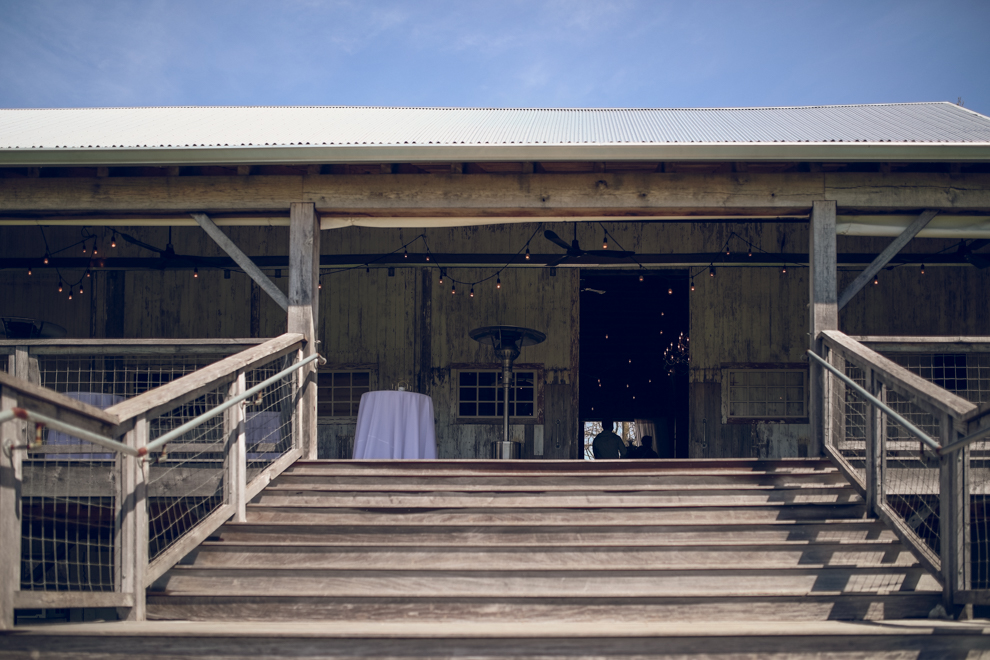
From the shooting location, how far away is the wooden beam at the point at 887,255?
18.6 ft

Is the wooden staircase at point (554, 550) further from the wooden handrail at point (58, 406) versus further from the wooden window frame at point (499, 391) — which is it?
the wooden window frame at point (499, 391)

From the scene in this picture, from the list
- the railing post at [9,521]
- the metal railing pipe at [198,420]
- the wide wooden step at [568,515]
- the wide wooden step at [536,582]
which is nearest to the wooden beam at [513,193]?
the metal railing pipe at [198,420]

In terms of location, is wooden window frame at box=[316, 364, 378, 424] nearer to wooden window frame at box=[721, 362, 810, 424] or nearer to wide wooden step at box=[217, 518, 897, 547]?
wooden window frame at box=[721, 362, 810, 424]

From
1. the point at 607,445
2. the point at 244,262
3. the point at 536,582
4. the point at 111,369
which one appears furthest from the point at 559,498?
the point at 111,369

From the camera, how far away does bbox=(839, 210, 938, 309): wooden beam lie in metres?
5.68

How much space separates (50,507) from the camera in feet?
18.7

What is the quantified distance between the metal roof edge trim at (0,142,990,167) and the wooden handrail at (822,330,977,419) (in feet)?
4.84

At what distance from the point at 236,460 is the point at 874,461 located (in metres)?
3.99

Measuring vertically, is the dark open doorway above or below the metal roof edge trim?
below

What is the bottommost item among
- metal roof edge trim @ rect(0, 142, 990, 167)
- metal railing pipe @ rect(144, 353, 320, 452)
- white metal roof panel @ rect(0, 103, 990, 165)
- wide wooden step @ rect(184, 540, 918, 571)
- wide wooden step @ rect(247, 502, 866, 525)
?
wide wooden step @ rect(184, 540, 918, 571)

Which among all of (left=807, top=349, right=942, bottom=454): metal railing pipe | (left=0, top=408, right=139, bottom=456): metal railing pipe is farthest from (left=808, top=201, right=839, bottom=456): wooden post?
(left=0, top=408, right=139, bottom=456): metal railing pipe

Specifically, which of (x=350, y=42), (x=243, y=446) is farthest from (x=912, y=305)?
(x=350, y=42)

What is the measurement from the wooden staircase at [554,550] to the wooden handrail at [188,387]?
89 centimetres

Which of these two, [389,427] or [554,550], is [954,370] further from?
[554,550]
